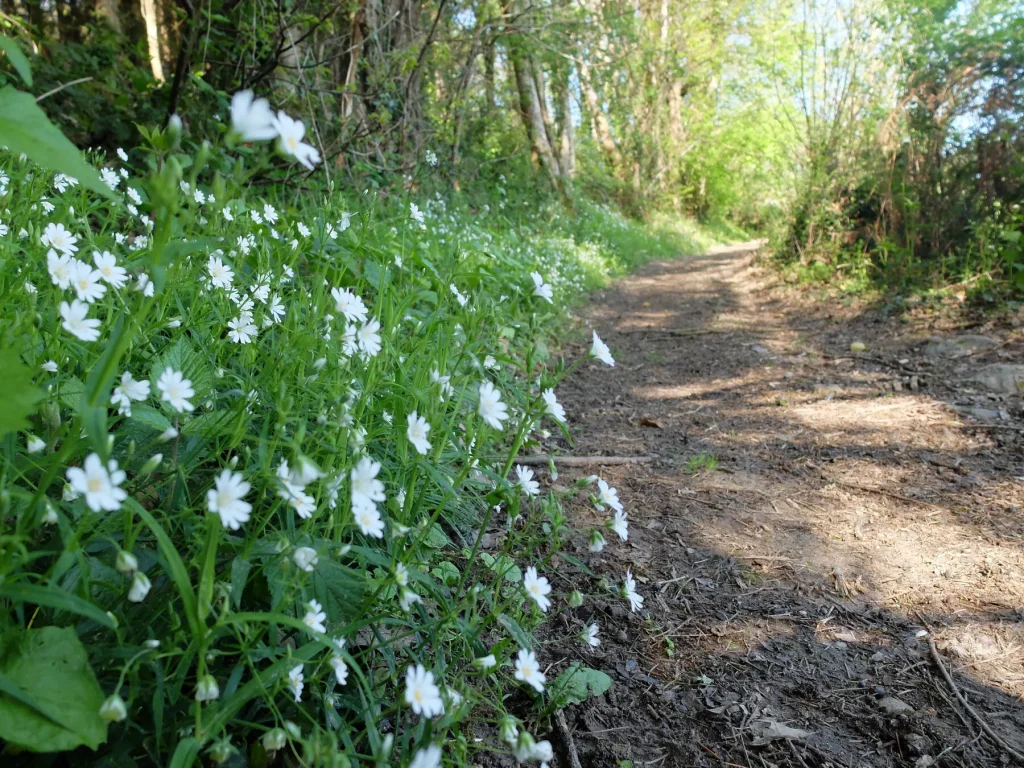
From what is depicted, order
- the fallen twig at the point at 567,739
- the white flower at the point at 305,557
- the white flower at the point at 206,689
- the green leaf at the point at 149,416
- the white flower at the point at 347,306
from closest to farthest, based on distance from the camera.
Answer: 1. the white flower at the point at 206,689
2. the white flower at the point at 305,557
3. the green leaf at the point at 149,416
4. the fallen twig at the point at 567,739
5. the white flower at the point at 347,306

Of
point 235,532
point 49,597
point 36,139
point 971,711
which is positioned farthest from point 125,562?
point 971,711

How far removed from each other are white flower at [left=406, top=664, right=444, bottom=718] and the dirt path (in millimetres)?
540

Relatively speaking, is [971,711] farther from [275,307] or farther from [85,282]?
[85,282]

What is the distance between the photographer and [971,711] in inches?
60.9

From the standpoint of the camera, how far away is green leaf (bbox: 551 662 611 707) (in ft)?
4.87

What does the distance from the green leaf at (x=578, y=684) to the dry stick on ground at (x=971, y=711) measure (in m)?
0.80

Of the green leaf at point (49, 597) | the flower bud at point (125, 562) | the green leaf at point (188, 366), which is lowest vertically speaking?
the green leaf at point (49, 597)

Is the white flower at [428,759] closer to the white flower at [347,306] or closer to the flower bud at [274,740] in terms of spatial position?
the flower bud at [274,740]

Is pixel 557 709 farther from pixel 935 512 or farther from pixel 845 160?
pixel 845 160

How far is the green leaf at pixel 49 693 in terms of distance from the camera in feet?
2.87

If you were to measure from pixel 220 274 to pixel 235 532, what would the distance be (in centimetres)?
77

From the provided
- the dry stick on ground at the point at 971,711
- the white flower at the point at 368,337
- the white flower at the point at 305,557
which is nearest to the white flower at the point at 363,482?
the white flower at the point at 305,557

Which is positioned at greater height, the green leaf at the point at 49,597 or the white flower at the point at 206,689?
the green leaf at the point at 49,597

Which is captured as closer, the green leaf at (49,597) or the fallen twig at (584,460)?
the green leaf at (49,597)
